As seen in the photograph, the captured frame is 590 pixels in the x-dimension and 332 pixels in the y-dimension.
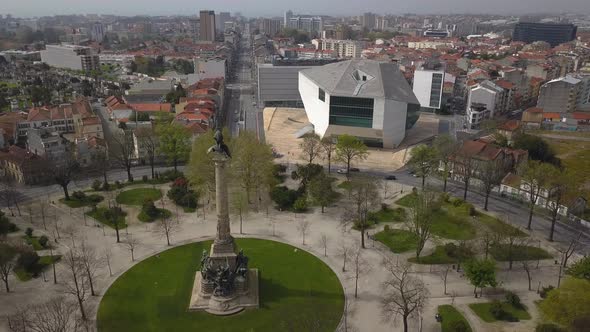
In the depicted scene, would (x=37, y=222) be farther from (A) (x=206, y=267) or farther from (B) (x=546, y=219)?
(B) (x=546, y=219)

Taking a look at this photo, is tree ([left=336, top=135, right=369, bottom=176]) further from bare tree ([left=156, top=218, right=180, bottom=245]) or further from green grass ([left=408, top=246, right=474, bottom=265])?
bare tree ([left=156, top=218, right=180, bottom=245])

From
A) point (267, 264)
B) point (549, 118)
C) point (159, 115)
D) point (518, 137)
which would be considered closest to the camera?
point (267, 264)

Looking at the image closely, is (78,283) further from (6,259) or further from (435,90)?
(435,90)

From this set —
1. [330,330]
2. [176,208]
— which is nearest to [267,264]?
[330,330]

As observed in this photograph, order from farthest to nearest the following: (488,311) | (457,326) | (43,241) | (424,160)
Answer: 1. (424,160)
2. (43,241)
3. (488,311)
4. (457,326)

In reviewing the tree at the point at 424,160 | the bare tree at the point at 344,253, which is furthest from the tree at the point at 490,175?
the bare tree at the point at 344,253

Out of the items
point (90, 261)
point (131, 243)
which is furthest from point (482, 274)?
point (90, 261)
